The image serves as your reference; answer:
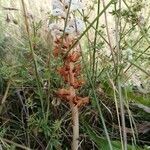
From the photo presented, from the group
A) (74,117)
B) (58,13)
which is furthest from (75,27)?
(74,117)

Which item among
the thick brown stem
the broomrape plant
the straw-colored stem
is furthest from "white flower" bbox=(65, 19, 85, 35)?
the thick brown stem

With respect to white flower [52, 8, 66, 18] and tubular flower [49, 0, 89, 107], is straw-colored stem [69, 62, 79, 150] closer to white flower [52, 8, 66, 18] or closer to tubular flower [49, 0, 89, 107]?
tubular flower [49, 0, 89, 107]

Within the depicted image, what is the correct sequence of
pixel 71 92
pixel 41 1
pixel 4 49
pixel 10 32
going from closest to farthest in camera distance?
pixel 71 92 → pixel 4 49 → pixel 10 32 → pixel 41 1

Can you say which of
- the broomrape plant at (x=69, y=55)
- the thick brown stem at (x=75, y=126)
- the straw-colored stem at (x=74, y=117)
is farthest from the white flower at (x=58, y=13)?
the thick brown stem at (x=75, y=126)

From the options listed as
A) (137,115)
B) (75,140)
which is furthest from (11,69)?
(137,115)

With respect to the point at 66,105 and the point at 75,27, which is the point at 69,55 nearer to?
the point at 75,27

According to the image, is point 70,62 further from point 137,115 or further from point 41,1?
point 41,1

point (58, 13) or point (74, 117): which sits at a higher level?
point (58, 13)

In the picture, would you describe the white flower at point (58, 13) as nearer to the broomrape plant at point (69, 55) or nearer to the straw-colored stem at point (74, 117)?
the broomrape plant at point (69, 55)

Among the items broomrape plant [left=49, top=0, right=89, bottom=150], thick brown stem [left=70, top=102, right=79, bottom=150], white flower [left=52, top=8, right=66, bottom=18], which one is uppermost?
white flower [left=52, top=8, right=66, bottom=18]

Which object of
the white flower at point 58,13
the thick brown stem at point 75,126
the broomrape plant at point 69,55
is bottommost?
the thick brown stem at point 75,126

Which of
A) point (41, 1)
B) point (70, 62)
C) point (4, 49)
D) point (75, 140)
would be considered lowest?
point (75, 140)
